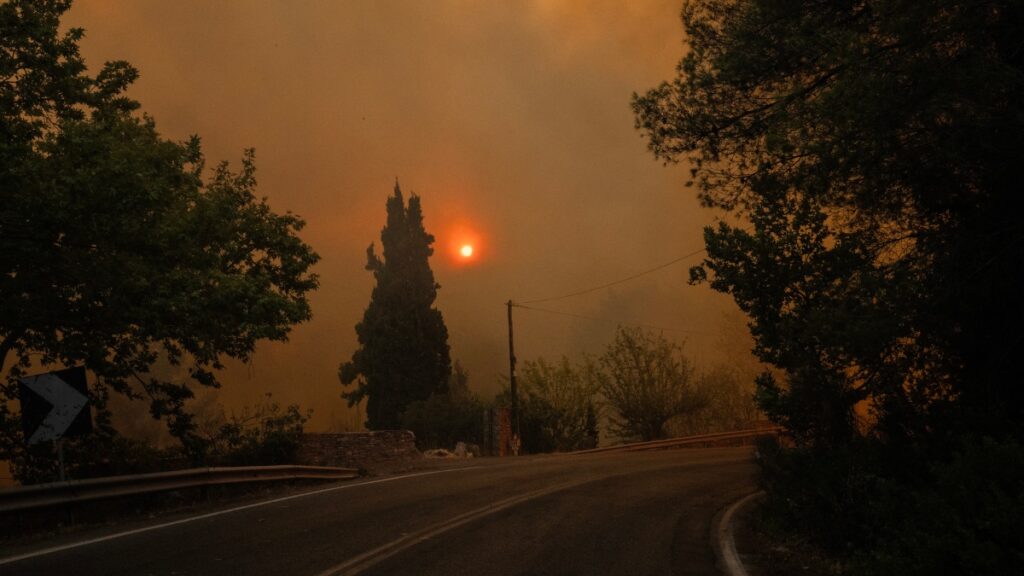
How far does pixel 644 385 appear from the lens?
45406mm

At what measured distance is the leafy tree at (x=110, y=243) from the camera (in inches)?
500

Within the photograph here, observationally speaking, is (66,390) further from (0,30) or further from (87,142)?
(0,30)

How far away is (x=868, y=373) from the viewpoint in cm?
959

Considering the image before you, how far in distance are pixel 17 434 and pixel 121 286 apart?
5.48 metres

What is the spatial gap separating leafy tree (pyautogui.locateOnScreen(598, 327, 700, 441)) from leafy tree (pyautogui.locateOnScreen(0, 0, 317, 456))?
29680 millimetres

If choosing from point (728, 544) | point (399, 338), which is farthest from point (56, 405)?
point (399, 338)

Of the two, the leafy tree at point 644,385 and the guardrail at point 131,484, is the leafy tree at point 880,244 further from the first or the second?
the leafy tree at point 644,385

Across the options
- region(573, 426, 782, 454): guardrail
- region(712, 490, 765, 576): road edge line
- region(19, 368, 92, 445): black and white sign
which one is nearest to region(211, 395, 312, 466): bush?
region(19, 368, 92, 445): black and white sign

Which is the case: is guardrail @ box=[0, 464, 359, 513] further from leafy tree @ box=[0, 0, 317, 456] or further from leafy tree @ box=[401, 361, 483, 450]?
leafy tree @ box=[401, 361, 483, 450]

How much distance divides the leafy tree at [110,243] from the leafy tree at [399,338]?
111ft

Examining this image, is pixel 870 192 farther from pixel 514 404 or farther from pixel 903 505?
pixel 514 404

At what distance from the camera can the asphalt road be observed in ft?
24.6

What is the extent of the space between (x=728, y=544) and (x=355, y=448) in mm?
16002

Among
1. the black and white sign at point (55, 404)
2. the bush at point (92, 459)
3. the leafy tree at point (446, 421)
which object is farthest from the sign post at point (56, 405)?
the leafy tree at point (446, 421)
